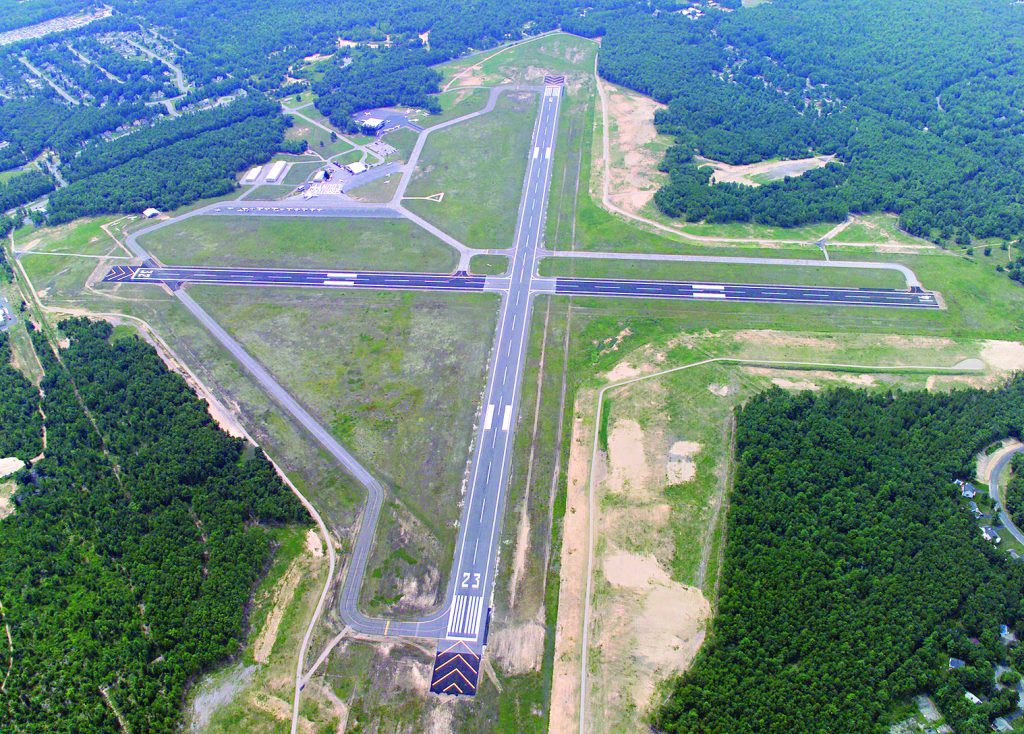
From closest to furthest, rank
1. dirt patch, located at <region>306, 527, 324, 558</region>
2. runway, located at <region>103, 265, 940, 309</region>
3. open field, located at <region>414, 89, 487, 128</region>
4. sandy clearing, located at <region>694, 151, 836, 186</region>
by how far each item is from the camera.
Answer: dirt patch, located at <region>306, 527, 324, 558</region>
runway, located at <region>103, 265, 940, 309</region>
sandy clearing, located at <region>694, 151, 836, 186</region>
open field, located at <region>414, 89, 487, 128</region>

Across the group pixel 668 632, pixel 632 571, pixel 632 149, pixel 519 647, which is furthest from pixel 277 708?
pixel 632 149

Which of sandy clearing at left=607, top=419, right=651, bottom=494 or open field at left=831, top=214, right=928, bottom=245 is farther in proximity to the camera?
open field at left=831, top=214, right=928, bottom=245

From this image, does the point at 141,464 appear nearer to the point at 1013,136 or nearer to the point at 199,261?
the point at 199,261

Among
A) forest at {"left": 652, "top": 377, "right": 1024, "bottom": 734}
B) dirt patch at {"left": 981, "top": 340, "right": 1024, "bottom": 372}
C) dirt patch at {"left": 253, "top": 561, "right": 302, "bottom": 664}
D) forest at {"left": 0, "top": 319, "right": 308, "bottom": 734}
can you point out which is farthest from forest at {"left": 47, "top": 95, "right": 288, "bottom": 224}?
dirt patch at {"left": 981, "top": 340, "right": 1024, "bottom": 372}

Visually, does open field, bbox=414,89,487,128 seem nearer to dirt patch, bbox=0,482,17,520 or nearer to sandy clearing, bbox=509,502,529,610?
sandy clearing, bbox=509,502,529,610

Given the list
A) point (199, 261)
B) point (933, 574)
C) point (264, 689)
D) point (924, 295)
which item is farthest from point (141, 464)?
point (924, 295)

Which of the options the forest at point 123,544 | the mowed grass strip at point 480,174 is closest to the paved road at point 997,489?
the mowed grass strip at point 480,174
